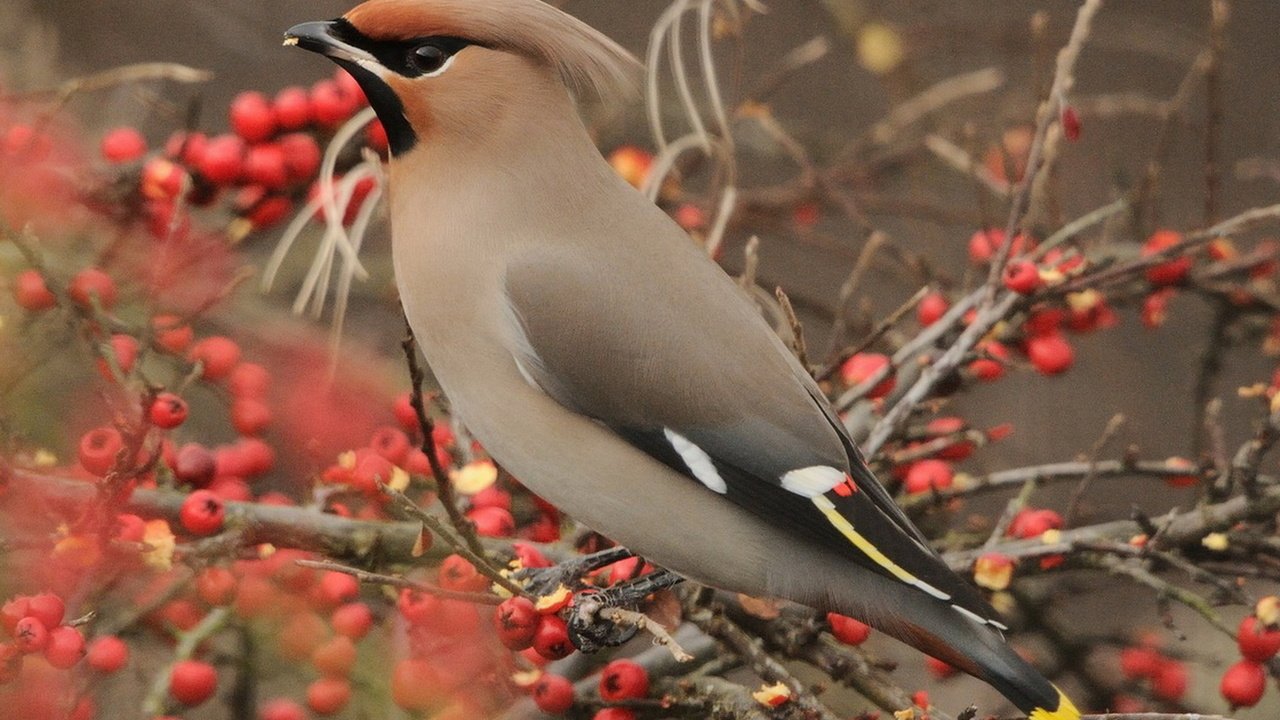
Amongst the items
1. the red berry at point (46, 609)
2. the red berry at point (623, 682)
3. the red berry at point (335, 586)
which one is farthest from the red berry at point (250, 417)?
the red berry at point (623, 682)

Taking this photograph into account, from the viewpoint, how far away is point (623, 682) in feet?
5.62

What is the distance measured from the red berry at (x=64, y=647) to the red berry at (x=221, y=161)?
920 millimetres

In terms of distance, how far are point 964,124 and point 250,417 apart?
1759 millimetres

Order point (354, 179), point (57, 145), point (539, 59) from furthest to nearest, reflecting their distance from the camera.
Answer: point (57, 145)
point (354, 179)
point (539, 59)

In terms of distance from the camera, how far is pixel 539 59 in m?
1.79

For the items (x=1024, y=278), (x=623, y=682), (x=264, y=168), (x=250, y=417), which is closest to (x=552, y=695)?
(x=623, y=682)

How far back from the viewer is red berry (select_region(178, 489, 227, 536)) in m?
1.78

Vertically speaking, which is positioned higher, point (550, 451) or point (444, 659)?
point (550, 451)

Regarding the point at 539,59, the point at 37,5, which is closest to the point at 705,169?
the point at 37,5

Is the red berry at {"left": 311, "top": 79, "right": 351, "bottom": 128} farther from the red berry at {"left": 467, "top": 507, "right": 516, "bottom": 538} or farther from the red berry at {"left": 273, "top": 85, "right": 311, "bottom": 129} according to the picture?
the red berry at {"left": 467, "top": 507, "right": 516, "bottom": 538}

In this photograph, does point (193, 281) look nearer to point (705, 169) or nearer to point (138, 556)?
point (138, 556)

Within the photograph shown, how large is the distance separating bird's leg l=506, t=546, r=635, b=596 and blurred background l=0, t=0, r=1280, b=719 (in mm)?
1156

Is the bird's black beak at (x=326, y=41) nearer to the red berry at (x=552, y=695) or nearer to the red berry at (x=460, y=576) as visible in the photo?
the red berry at (x=460, y=576)

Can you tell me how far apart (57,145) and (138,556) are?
1039 millimetres
